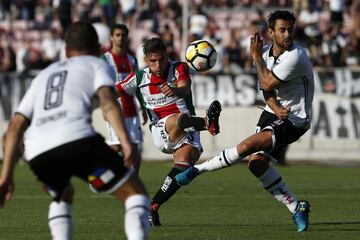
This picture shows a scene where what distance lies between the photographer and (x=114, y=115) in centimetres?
741

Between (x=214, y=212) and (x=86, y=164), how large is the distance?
5498 millimetres

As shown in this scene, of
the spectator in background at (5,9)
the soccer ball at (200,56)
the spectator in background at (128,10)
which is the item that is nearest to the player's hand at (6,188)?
the soccer ball at (200,56)

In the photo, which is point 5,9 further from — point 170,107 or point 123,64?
point 170,107

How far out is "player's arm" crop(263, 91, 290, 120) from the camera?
10.7 metres

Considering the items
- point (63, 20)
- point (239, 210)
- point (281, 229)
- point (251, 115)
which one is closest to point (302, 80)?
point (281, 229)

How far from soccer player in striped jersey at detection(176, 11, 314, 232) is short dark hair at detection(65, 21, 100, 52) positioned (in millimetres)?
3197

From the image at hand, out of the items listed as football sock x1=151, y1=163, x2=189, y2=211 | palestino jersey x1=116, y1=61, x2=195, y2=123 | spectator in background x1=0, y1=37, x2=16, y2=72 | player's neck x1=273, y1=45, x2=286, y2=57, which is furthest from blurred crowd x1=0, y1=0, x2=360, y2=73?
Result: player's neck x1=273, y1=45, x2=286, y2=57

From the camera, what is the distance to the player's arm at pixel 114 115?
7.29 meters

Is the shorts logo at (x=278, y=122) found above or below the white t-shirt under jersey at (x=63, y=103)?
below

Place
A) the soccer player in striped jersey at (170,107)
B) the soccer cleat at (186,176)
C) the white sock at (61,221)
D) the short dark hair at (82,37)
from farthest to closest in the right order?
the soccer player in striped jersey at (170,107) → the soccer cleat at (186,176) → the white sock at (61,221) → the short dark hair at (82,37)

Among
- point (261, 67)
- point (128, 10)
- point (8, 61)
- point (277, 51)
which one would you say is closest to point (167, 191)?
point (261, 67)

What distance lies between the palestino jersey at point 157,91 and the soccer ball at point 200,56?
1.40 ft

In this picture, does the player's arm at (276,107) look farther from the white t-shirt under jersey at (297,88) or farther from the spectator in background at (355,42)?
the spectator in background at (355,42)

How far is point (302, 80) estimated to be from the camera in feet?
36.0
